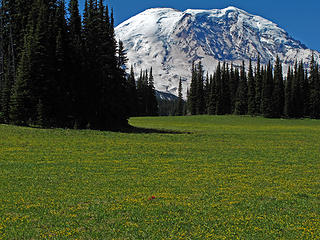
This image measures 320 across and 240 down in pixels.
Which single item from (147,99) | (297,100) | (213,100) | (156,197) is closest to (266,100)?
(297,100)

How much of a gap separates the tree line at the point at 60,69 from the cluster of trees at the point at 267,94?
205ft

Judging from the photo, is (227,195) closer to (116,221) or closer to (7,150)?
(116,221)

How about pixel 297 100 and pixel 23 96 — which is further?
pixel 297 100

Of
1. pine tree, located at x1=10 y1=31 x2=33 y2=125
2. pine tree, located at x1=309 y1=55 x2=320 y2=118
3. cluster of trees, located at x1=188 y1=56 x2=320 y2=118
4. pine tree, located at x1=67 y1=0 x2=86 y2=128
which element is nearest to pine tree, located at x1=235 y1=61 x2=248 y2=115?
cluster of trees, located at x1=188 y1=56 x2=320 y2=118

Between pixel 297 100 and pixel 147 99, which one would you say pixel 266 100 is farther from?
pixel 147 99

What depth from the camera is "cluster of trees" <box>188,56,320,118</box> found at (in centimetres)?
10975

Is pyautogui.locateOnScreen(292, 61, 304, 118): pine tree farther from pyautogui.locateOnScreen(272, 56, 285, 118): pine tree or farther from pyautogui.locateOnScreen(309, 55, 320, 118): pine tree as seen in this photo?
pyautogui.locateOnScreen(272, 56, 285, 118): pine tree

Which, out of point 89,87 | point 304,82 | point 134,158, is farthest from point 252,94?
point 134,158

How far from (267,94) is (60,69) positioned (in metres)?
74.8

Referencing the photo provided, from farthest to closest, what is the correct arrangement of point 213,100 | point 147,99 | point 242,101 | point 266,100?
point 147,99, point 213,100, point 242,101, point 266,100

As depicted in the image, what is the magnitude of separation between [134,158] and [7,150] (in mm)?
9814

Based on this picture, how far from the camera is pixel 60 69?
165 ft

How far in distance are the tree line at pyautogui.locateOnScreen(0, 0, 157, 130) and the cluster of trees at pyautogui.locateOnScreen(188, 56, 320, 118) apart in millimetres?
62510

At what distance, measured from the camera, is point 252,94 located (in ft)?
370
